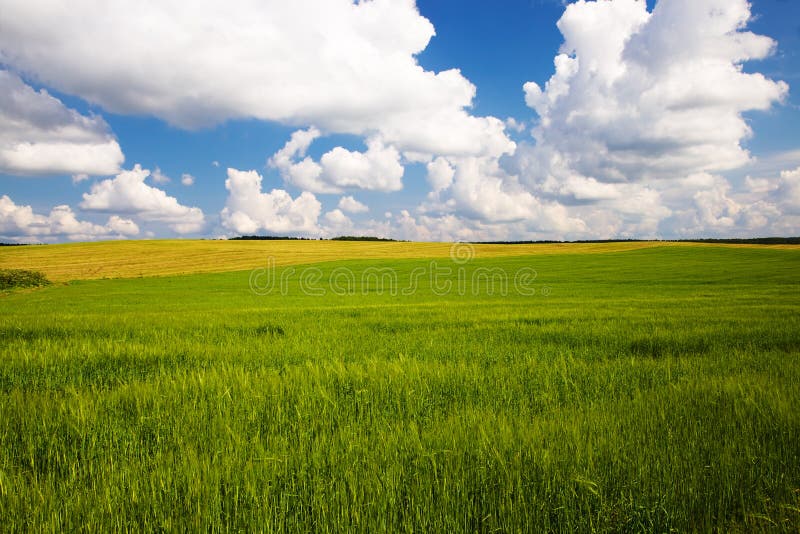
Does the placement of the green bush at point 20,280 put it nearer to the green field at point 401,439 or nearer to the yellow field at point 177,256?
the yellow field at point 177,256

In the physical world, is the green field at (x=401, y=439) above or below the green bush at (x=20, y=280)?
above

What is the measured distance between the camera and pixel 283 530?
2613 millimetres

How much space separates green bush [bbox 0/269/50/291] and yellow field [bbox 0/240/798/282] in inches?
151

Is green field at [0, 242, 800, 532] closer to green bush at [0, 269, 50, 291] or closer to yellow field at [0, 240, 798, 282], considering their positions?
green bush at [0, 269, 50, 291]

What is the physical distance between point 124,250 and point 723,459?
296 feet

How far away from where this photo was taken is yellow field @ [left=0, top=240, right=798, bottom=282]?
53844 mm

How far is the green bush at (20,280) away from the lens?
38406 millimetres

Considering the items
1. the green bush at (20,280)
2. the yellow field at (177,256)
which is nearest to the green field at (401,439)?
the green bush at (20,280)

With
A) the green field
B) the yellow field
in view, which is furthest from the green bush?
the green field

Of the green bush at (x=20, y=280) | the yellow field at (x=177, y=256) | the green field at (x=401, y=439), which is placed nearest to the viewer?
the green field at (x=401, y=439)

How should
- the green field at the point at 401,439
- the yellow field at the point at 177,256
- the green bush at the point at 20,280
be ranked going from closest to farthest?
the green field at the point at 401,439, the green bush at the point at 20,280, the yellow field at the point at 177,256

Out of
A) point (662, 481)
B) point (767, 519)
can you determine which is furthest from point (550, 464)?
point (767, 519)

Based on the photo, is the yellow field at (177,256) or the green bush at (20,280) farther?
the yellow field at (177,256)

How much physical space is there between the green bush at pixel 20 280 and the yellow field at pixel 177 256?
384cm
